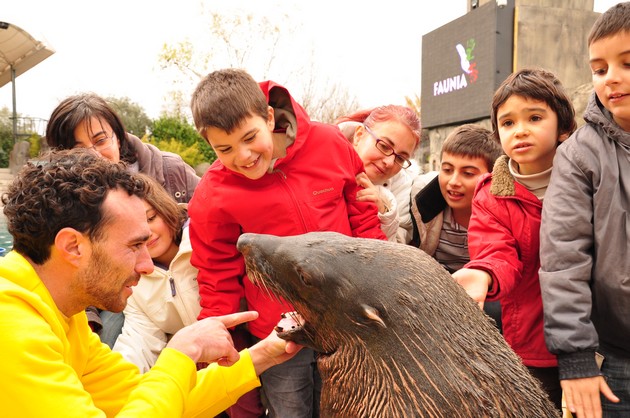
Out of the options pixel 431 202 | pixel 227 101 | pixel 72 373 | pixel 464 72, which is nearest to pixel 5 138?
pixel 464 72

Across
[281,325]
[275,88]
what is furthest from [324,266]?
[275,88]

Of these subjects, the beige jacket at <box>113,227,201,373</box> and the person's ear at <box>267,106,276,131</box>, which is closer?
the person's ear at <box>267,106,276,131</box>

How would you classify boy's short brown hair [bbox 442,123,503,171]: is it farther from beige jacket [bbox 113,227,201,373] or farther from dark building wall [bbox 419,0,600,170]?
dark building wall [bbox 419,0,600,170]

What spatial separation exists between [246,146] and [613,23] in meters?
1.63

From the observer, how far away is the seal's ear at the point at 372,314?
1.50 m

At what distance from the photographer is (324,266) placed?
1591mm

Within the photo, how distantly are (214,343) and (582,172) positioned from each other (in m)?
1.71

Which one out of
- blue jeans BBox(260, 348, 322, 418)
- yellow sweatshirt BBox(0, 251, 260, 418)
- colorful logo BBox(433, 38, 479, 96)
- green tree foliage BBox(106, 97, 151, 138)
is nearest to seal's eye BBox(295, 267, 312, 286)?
yellow sweatshirt BBox(0, 251, 260, 418)

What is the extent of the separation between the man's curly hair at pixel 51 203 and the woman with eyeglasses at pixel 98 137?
43.3 inches

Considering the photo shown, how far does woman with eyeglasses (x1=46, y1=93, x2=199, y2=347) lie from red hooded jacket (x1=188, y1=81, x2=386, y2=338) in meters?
0.79

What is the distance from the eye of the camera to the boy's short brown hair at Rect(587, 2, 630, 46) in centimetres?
190

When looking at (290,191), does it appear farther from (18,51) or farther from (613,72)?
(18,51)

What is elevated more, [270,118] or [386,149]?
[270,118]

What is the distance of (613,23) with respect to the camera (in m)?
1.92
